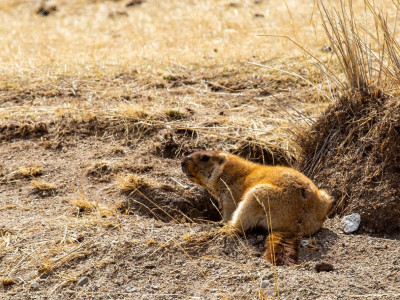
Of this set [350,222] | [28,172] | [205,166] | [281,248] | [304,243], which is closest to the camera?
[281,248]

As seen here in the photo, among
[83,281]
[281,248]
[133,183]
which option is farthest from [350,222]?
[83,281]

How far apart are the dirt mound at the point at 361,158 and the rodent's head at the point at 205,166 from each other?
91cm

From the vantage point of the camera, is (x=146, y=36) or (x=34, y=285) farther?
(x=146, y=36)

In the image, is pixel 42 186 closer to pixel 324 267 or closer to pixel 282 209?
pixel 282 209

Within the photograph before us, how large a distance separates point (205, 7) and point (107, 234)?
9087mm

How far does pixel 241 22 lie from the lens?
11344 mm

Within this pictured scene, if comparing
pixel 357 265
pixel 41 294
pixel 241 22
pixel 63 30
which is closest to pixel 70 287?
pixel 41 294

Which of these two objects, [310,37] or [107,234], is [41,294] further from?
[310,37]

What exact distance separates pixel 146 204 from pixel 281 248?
187 centimetres

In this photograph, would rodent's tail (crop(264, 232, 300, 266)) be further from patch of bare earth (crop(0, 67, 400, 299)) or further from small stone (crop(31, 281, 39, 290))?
small stone (crop(31, 281, 39, 290))

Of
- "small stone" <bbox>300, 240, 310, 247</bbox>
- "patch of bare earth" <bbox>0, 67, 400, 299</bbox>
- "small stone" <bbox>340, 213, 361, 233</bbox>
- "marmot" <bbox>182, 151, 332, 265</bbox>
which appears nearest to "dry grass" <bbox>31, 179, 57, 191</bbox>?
"patch of bare earth" <bbox>0, 67, 400, 299</bbox>

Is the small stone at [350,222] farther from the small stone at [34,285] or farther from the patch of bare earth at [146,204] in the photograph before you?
the small stone at [34,285]

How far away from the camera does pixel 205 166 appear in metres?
5.81

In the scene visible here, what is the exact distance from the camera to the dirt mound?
5.15 metres
